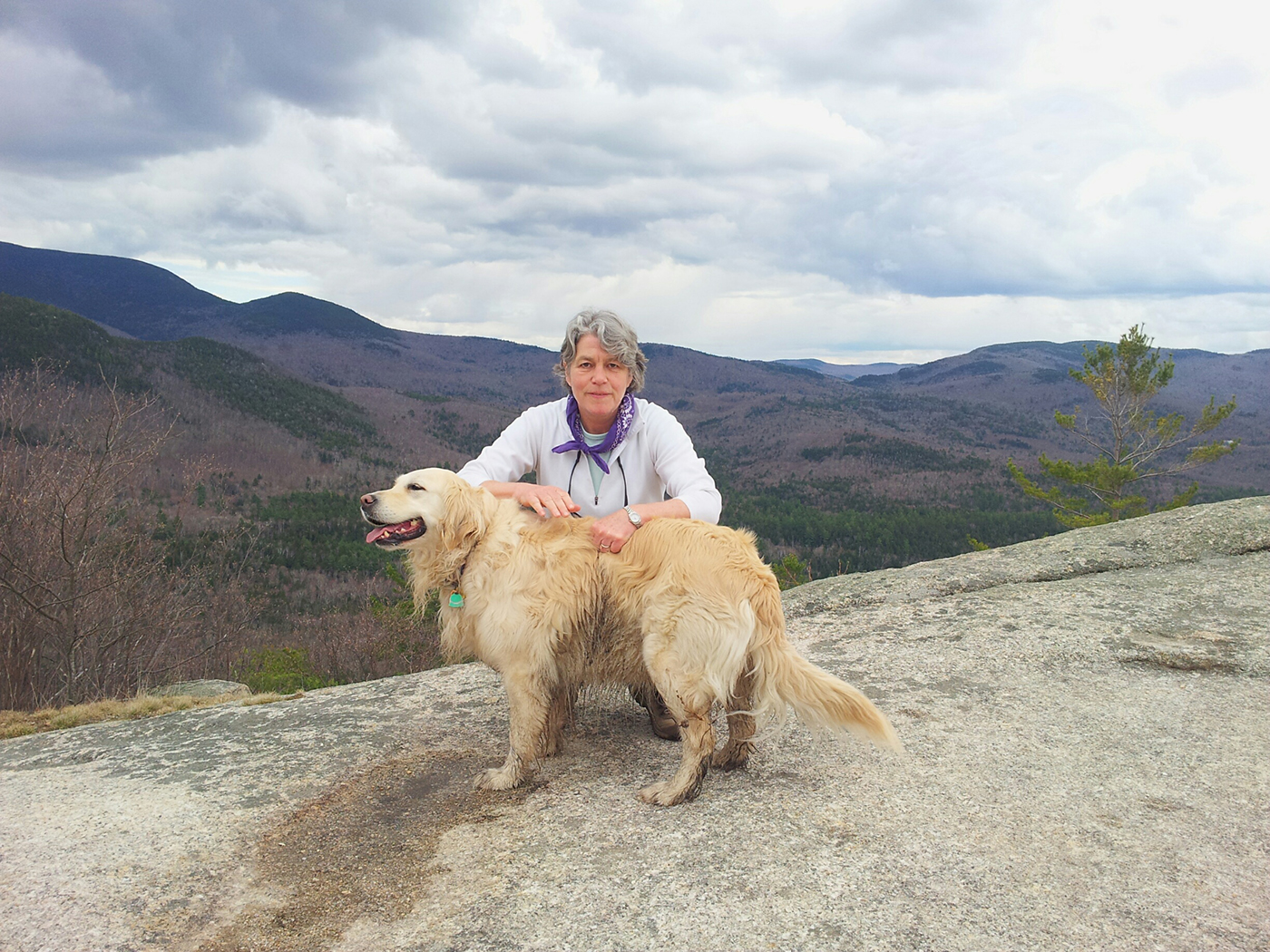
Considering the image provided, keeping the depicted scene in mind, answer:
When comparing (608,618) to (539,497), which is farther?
(539,497)

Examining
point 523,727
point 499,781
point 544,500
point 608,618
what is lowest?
point 499,781

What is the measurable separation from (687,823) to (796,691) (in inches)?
36.3

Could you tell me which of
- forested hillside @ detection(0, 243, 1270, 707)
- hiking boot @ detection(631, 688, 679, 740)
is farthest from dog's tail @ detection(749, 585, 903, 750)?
forested hillside @ detection(0, 243, 1270, 707)

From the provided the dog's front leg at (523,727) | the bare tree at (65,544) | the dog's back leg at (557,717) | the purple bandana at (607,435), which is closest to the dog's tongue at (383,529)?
the dog's front leg at (523,727)

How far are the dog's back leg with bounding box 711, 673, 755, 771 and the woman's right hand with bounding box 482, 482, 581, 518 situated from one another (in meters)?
1.53

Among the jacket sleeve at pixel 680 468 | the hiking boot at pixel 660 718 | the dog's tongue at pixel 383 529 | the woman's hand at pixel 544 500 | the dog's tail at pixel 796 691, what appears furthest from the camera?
the hiking boot at pixel 660 718

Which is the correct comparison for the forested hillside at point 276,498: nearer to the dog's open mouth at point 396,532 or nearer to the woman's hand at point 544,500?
the dog's open mouth at point 396,532

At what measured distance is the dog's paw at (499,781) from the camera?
4383 mm

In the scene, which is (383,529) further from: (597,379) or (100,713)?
(100,713)

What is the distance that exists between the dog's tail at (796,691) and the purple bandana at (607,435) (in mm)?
1499

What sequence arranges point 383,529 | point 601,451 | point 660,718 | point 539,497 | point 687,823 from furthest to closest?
point 660,718 < point 601,451 < point 539,497 < point 383,529 < point 687,823

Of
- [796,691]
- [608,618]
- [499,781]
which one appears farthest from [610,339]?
[499,781]

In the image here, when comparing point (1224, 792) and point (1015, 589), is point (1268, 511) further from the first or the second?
point (1224, 792)

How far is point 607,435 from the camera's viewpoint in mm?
4996
